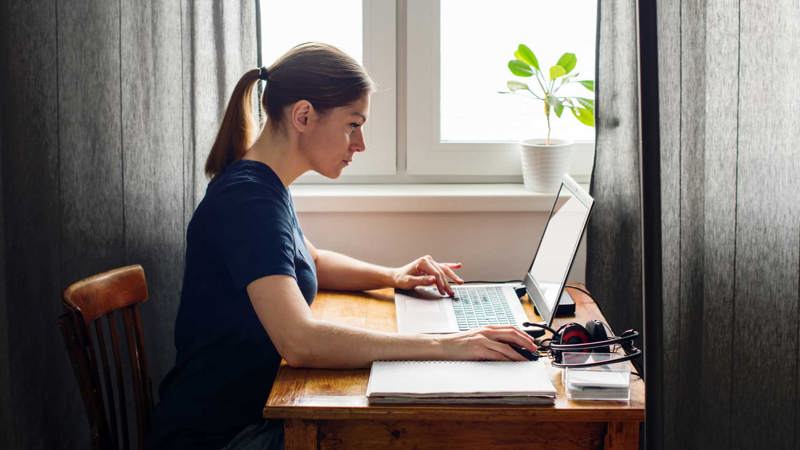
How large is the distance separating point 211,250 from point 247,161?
0.62 ft

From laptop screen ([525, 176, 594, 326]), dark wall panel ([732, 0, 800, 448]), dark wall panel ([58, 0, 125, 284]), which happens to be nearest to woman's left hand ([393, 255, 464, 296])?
laptop screen ([525, 176, 594, 326])

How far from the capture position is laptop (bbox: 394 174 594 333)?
66.3 inches

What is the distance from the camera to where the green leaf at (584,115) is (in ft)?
7.55

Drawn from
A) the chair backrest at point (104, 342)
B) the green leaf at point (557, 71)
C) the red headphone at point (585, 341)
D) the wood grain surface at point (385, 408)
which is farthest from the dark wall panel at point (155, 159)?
the green leaf at point (557, 71)

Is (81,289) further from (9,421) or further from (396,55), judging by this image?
(396,55)

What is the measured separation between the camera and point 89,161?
1.62m

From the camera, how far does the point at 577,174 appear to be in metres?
2.44

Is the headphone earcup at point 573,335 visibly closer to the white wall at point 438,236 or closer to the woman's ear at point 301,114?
the woman's ear at point 301,114

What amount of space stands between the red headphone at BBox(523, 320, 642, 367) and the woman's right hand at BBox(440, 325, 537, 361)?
0.06 metres

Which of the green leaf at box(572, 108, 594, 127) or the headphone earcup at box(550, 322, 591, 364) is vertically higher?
the green leaf at box(572, 108, 594, 127)

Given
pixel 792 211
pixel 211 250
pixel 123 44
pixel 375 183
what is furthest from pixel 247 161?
pixel 792 211

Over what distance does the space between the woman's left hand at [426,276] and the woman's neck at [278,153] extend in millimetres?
388

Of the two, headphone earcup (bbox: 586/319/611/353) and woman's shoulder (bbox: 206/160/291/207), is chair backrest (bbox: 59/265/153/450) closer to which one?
woman's shoulder (bbox: 206/160/291/207)

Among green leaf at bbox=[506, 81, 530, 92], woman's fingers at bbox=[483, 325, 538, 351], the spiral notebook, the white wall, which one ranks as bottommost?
the spiral notebook
